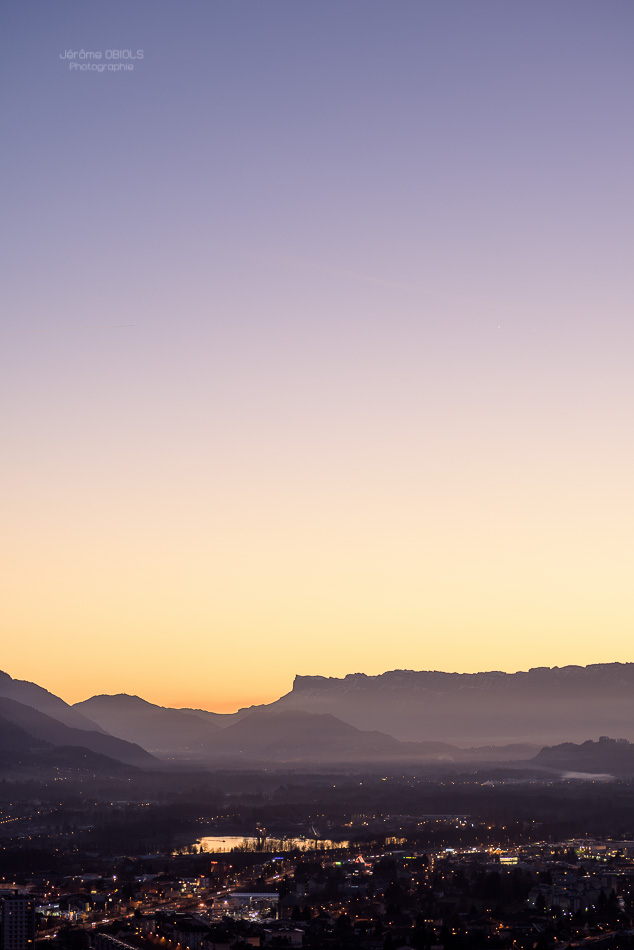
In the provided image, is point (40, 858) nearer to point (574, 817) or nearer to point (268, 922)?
point (268, 922)

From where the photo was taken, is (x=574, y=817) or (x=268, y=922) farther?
(x=574, y=817)

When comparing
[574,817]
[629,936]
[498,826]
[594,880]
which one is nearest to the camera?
[629,936]

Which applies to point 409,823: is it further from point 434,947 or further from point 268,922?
point 434,947

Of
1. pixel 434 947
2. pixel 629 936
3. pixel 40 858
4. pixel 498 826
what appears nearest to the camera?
pixel 434 947

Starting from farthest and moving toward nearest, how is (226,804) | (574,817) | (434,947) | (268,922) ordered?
(226,804), (574,817), (268,922), (434,947)

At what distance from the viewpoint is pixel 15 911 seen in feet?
Answer: 236

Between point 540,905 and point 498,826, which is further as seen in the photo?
point 498,826

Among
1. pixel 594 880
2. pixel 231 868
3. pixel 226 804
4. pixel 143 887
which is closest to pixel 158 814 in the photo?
pixel 226 804

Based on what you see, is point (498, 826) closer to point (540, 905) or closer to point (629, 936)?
point (540, 905)

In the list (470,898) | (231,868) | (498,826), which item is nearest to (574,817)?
(498,826)

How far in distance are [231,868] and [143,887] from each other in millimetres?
15643

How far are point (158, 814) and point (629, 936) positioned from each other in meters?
111

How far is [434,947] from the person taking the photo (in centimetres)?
6656

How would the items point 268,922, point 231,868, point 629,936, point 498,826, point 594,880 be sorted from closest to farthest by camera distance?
point 629,936 → point 268,922 → point 594,880 → point 231,868 → point 498,826
